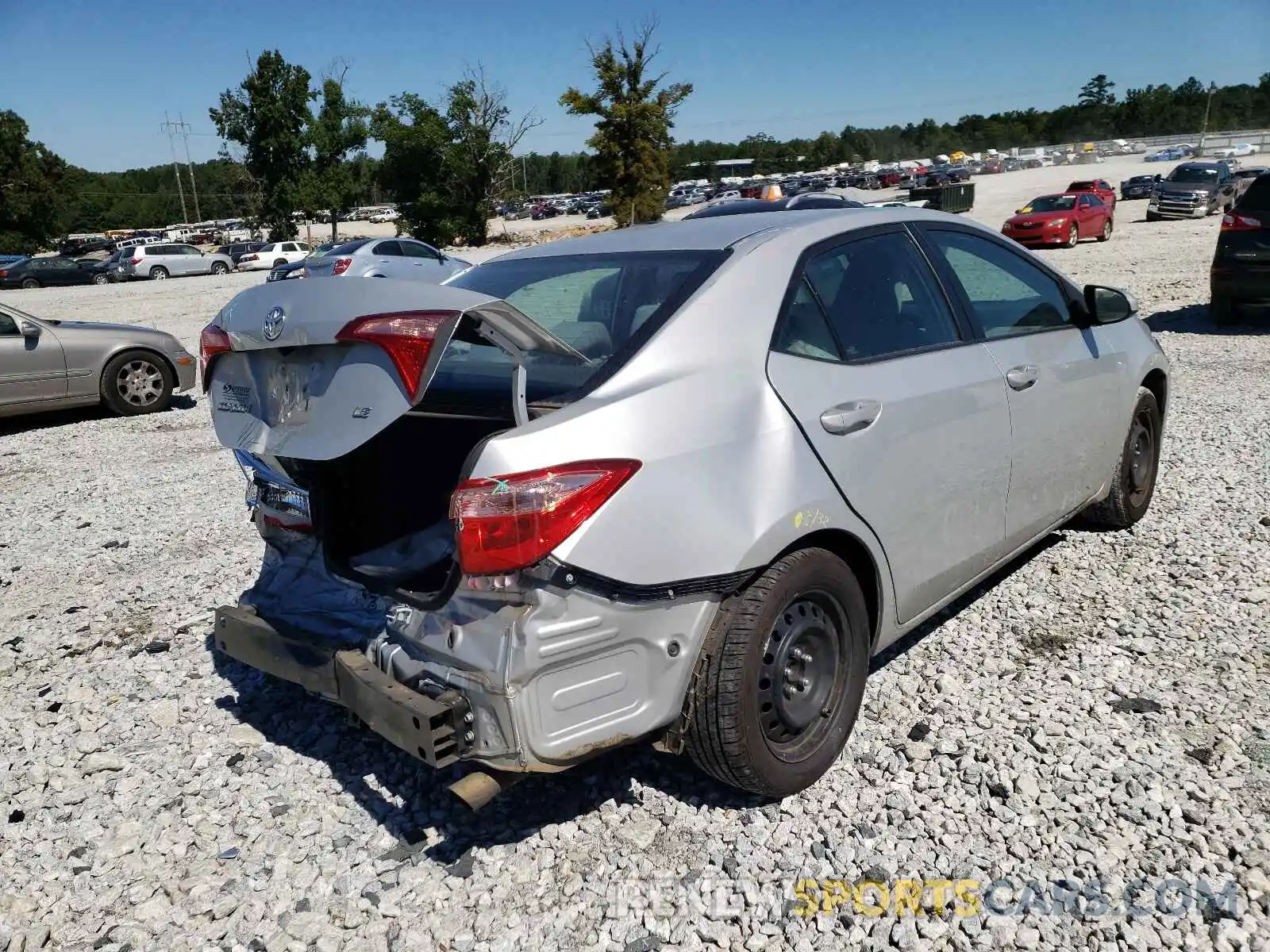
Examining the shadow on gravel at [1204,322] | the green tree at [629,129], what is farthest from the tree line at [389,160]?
the shadow on gravel at [1204,322]

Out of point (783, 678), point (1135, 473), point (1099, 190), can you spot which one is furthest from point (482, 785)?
point (1099, 190)

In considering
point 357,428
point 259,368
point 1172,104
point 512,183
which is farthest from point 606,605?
point 1172,104

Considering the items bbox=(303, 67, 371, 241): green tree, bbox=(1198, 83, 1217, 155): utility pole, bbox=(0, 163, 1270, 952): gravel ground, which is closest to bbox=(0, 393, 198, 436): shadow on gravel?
bbox=(0, 163, 1270, 952): gravel ground

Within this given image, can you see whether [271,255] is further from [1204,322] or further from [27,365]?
[1204,322]

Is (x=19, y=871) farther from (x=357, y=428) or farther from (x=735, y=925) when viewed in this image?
(x=735, y=925)

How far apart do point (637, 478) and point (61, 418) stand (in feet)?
32.5

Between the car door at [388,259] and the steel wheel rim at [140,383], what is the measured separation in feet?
30.2

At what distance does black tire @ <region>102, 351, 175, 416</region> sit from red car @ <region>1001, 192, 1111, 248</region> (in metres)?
21.3

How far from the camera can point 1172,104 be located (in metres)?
109

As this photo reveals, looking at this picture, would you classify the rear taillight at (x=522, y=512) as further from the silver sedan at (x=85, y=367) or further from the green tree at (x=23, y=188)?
the green tree at (x=23, y=188)

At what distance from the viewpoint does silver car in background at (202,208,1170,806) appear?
2348mm

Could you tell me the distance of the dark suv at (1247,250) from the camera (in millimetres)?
10453

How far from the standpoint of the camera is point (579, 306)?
3.39 metres

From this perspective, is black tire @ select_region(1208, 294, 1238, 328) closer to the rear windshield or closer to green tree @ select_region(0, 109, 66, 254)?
the rear windshield
